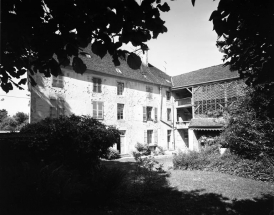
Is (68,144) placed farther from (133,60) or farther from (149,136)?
(149,136)

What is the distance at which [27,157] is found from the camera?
7.32 meters

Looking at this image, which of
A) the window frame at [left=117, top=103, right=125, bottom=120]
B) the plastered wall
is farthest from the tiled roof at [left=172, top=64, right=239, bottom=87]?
the window frame at [left=117, top=103, right=125, bottom=120]

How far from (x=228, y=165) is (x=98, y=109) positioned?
40.6 feet

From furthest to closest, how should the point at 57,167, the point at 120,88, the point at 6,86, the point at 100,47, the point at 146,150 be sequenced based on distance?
1. the point at 146,150
2. the point at 120,88
3. the point at 57,167
4. the point at 6,86
5. the point at 100,47

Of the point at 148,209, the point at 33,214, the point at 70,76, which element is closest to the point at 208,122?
the point at 70,76

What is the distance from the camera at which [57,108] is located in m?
15.9

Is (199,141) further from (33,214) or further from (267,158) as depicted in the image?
(33,214)

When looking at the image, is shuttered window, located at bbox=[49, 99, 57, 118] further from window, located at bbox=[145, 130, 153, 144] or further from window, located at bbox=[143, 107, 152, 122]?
window, located at bbox=[145, 130, 153, 144]

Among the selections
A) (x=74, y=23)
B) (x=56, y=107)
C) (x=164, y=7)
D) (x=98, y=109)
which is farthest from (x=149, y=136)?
(x=74, y=23)

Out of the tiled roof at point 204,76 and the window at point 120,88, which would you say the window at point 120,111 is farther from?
the tiled roof at point 204,76

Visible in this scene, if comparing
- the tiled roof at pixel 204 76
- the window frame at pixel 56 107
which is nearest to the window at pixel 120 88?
the window frame at pixel 56 107

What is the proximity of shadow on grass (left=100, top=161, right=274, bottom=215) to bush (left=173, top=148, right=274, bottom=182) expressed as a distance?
2.60 m

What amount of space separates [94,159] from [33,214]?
143 inches

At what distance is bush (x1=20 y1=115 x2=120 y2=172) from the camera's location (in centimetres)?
743
